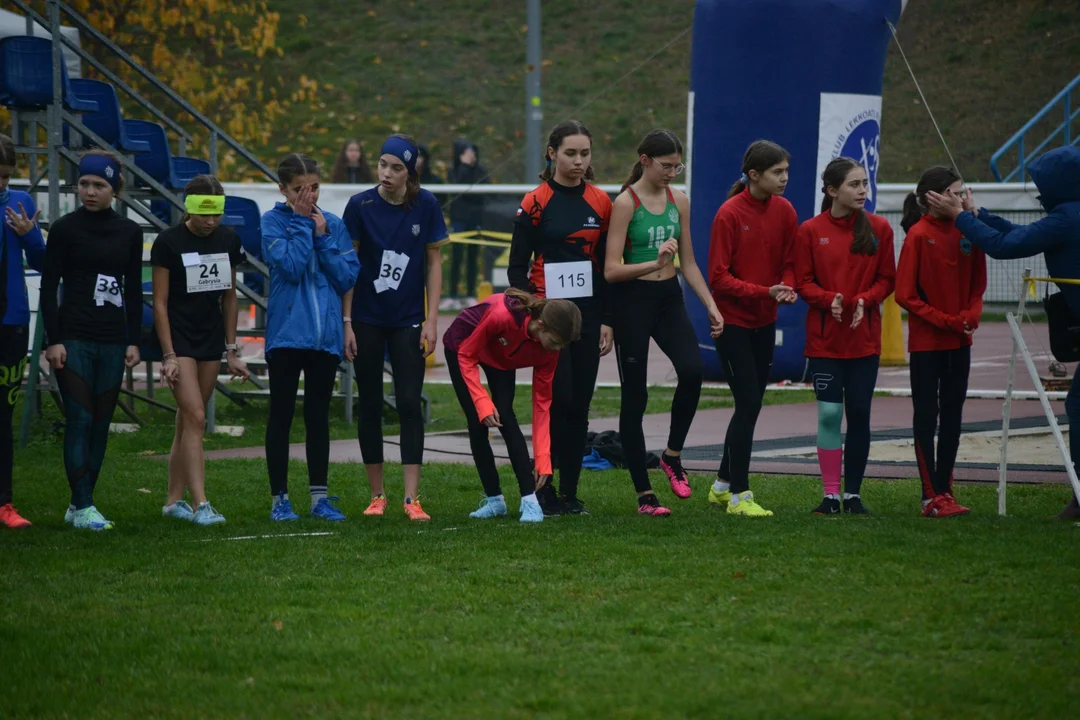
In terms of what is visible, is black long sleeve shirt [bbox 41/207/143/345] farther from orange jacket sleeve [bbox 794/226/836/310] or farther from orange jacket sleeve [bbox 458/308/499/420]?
orange jacket sleeve [bbox 794/226/836/310]

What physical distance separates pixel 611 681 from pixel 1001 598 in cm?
182

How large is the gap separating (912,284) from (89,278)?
4.31 m

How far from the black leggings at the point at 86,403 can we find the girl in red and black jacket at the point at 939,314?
4204 millimetres

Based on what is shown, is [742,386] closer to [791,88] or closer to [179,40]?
[791,88]

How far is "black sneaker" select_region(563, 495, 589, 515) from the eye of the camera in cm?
800

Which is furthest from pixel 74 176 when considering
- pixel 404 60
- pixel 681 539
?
pixel 404 60

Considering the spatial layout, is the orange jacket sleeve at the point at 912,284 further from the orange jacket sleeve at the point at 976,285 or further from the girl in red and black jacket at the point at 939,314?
the orange jacket sleeve at the point at 976,285

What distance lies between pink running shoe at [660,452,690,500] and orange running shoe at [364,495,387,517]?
169cm

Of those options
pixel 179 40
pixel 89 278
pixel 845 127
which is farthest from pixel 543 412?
pixel 179 40

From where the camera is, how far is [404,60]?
42.9 m

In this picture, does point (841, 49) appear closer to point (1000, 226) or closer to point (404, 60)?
point (1000, 226)

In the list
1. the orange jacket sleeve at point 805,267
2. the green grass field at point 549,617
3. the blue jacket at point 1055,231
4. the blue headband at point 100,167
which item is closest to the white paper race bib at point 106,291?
the blue headband at point 100,167

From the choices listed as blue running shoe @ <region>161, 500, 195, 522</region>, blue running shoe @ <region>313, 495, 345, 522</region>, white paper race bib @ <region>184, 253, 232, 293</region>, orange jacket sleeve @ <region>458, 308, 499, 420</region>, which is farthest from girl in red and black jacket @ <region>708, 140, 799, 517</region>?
blue running shoe @ <region>161, 500, 195, 522</region>

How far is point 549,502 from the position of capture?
7.99 metres
